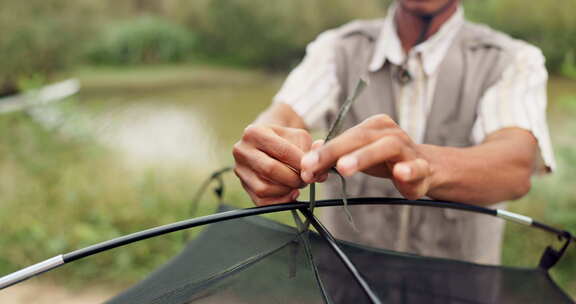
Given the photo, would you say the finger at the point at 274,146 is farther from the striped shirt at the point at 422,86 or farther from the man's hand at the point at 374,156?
the striped shirt at the point at 422,86

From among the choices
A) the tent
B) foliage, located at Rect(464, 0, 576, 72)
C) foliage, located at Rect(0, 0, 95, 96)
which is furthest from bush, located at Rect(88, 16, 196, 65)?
the tent

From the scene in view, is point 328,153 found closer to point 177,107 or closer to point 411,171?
point 411,171

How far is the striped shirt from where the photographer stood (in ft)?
3.00

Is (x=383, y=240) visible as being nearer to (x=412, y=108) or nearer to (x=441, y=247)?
(x=441, y=247)

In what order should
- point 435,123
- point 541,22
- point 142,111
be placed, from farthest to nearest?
point 142,111
point 541,22
point 435,123

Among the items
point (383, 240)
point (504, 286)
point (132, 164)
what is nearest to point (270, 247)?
point (504, 286)

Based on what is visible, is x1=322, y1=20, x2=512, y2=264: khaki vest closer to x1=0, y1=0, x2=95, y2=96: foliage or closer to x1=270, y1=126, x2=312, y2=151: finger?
x1=270, y1=126, x2=312, y2=151: finger

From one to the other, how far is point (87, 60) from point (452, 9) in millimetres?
3612

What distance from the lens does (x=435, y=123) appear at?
41.1 inches

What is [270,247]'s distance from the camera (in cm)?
62

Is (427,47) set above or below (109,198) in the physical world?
above

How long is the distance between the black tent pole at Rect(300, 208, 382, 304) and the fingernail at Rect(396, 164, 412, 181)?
105mm

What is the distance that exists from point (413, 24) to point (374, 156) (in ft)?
2.45

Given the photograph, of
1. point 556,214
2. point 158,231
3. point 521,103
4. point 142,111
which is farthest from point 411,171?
point 142,111
